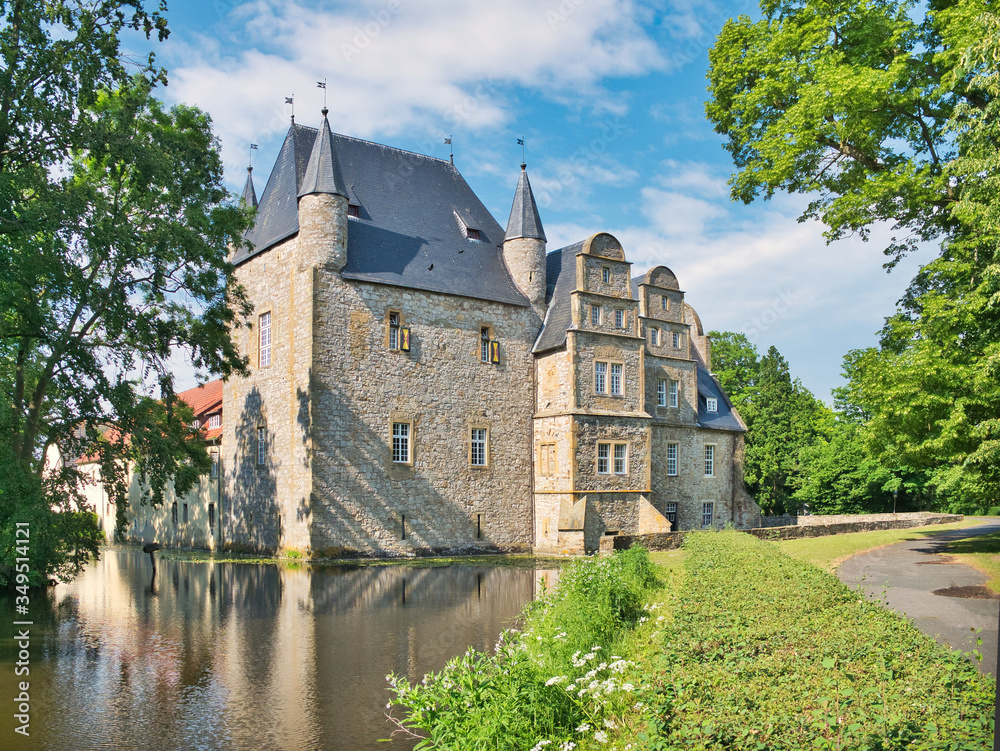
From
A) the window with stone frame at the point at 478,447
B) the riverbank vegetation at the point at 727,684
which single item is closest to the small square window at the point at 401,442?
the window with stone frame at the point at 478,447

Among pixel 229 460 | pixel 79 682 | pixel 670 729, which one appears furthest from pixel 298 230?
pixel 670 729

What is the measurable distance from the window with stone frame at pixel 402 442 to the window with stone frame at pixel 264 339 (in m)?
5.77

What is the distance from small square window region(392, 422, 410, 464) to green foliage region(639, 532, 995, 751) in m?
21.1

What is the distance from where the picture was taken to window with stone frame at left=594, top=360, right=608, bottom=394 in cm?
3073

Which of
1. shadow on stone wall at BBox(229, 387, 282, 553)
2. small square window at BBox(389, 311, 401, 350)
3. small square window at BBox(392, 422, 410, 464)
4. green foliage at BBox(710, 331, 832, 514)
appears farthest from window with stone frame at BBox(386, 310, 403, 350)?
green foliage at BBox(710, 331, 832, 514)

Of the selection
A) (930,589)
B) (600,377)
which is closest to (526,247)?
(600,377)

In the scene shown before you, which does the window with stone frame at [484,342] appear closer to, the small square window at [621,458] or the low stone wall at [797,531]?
the small square window at [621,458]

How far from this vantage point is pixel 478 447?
2994cm

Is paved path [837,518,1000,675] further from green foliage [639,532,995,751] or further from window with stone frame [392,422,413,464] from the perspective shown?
window with stone frame [392,422,413,464]

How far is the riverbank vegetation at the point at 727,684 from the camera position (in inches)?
161

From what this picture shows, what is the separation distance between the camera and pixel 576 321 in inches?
1193

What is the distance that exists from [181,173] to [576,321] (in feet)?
52.4

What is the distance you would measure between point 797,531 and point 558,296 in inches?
533

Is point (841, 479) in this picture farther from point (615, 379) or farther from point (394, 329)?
point (394, 329)
